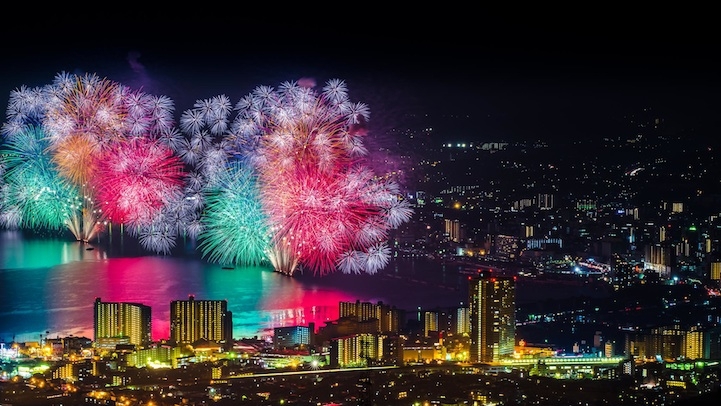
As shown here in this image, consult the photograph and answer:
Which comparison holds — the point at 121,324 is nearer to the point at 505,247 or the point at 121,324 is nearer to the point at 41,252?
the point at 41,252

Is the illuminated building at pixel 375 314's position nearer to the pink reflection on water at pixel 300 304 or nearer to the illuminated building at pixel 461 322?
the pink reflection on water at pixel 300 304

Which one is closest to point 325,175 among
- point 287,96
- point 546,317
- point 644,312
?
point 287,96

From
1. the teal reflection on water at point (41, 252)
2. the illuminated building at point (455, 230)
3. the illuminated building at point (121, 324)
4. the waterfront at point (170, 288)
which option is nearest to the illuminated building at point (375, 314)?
the waterfront at point (170, 288)

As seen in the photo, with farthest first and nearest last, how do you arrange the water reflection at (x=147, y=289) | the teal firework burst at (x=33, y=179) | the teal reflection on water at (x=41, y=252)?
the teal reflection on water at (x=41, y=252) → the teal firework burst at (x=33, y=179) → the water reflection at (x=147, y=289)

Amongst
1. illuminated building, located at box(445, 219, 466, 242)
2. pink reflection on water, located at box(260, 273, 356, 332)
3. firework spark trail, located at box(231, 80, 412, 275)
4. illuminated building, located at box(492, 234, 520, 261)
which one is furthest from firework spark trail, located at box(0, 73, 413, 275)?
illuminated building, located at box(492, 234, 520, 261)

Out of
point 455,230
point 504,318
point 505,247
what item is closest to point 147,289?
point 504,318

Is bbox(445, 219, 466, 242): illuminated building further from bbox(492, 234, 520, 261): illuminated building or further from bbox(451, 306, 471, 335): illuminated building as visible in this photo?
bbox(451, 306, 471, 335): illuminated building
